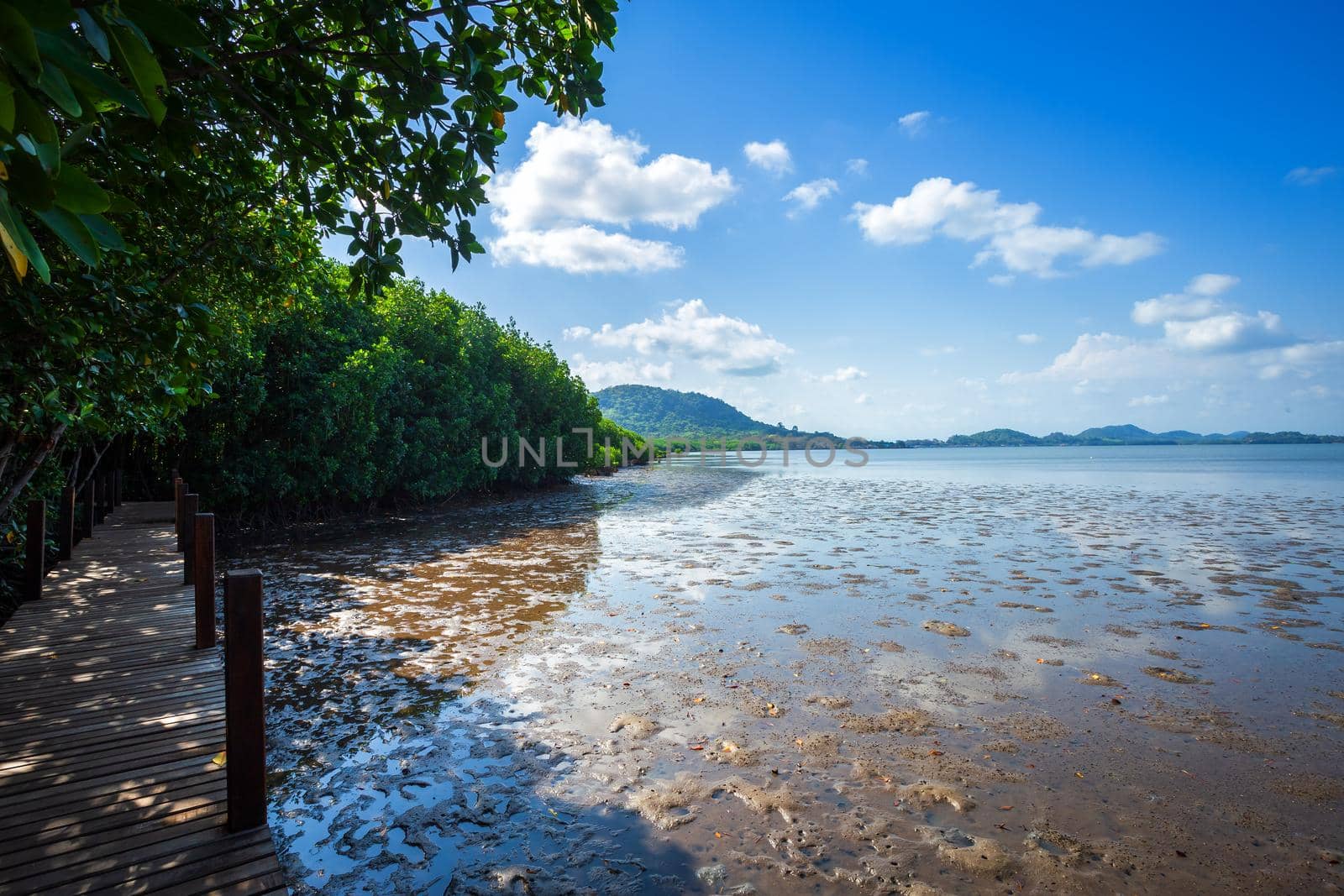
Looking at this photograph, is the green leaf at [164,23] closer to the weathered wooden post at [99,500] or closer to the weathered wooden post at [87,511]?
the weathered wooden post at [87,511]

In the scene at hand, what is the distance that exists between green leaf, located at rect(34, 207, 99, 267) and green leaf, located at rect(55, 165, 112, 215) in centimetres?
2

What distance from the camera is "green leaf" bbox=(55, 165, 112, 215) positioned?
1.10 m

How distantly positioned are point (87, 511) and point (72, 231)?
17020mm

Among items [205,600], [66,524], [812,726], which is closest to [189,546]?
[66,524]

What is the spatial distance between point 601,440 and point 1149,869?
49.8 meters

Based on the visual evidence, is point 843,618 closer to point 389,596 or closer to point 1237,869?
point 1237,869

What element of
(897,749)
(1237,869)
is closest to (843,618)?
(897,749)

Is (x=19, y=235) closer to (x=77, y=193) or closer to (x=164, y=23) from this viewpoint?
(x=77, y=193)

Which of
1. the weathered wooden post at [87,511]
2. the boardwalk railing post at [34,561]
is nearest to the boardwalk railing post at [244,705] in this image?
the boardwalk railing post at [34,561]

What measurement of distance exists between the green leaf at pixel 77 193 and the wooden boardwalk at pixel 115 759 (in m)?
3.17

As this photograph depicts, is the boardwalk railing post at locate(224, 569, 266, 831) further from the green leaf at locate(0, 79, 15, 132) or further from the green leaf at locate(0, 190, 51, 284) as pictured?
the green leaf at locate(0, 79, 15, 132)

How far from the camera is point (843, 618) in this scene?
9.08 m

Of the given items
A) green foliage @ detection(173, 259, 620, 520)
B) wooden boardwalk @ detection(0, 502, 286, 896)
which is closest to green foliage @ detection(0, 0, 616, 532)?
wooden boardwalk @ detection(0, 502, 286, 896)

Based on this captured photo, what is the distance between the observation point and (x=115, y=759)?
4059mm
